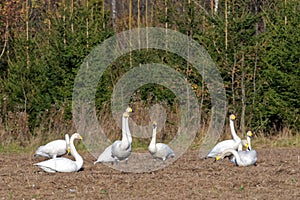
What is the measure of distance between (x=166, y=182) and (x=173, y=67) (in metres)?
8.20

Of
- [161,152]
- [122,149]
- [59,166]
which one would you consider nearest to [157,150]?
[161,152]

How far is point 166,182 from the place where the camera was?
10.5m

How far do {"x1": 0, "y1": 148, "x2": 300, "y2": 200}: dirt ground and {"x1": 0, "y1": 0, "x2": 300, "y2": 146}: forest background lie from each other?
14.1 feet

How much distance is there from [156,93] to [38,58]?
3513mm

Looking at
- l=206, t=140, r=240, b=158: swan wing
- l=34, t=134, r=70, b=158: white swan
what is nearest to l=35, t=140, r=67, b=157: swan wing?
l=34, t=134, r=70, b=158: white swan

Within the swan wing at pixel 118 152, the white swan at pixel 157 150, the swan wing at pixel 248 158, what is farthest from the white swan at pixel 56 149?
the swan wing at pixel 248 158

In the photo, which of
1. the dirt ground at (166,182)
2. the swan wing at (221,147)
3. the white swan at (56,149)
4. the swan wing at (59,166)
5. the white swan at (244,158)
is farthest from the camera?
the white swan at (56,149)

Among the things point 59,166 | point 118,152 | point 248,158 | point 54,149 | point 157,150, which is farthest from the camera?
point 54,149

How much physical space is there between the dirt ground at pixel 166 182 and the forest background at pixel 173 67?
14.1 feet

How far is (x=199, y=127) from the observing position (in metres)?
17.6

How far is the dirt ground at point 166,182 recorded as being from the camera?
9.37m

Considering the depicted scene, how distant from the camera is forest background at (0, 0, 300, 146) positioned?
17.4 meters

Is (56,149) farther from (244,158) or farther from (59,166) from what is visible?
(244,158)

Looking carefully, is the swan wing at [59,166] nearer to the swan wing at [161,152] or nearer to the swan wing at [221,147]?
the swan wing at [161,152]
